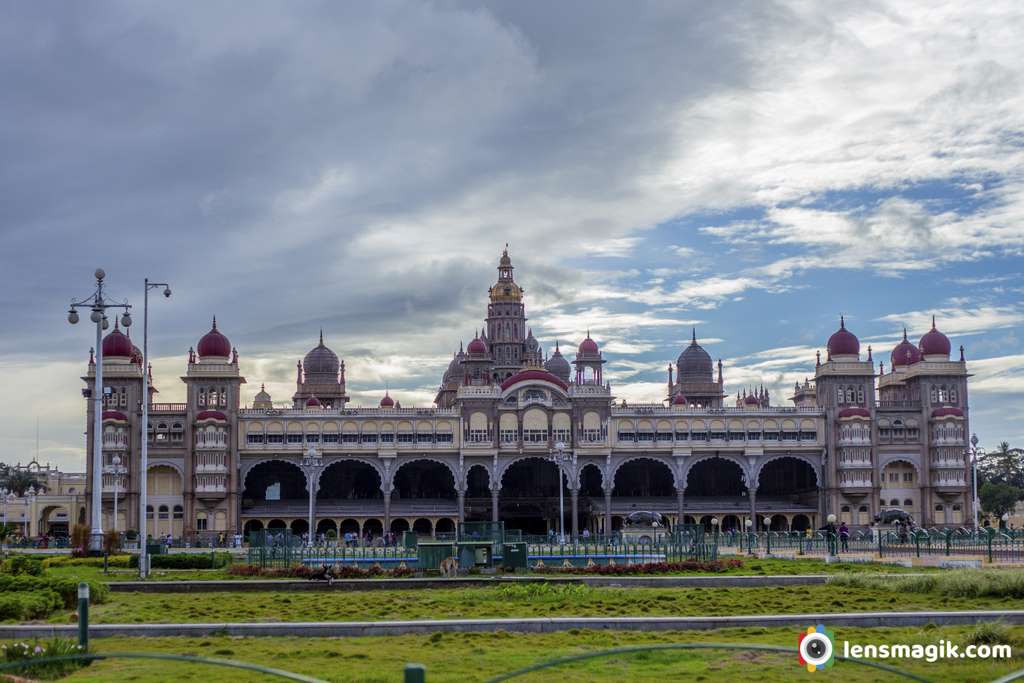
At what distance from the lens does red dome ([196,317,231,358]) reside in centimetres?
9875

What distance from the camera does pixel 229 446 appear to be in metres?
96.0

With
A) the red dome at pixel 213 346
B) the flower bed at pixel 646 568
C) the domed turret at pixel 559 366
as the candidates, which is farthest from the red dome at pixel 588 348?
the flower bed at pixel 646 568

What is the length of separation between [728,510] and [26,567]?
242 ft

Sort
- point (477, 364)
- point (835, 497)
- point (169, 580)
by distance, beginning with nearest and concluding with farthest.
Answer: point (169, 580) < point (835, 497) < point (477, 364)

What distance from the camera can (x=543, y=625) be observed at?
26.5 metres

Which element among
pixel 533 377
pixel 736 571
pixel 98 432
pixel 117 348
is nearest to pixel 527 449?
pixel 533 377

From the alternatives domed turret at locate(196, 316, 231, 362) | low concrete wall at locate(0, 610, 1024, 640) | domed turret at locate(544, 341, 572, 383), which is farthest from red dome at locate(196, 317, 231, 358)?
low concrete wall at locate(0, 610, 1024, 640)

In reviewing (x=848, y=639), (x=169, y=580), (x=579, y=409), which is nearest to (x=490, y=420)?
(x=579, y=409)

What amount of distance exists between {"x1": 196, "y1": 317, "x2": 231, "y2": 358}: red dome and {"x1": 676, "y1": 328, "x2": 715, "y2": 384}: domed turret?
156ft

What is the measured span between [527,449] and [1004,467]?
75516 millimetres

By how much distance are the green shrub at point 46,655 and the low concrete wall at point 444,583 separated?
639 inches

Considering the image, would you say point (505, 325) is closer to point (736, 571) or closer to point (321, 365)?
point (321, 365)

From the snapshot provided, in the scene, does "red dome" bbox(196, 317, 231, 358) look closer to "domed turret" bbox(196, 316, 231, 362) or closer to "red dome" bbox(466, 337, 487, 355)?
"domed turret" bbox(196, 316, 231, 362)

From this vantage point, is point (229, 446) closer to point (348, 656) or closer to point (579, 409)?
point (579, 409)
